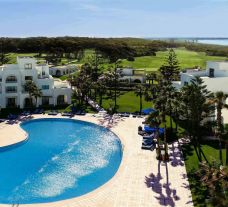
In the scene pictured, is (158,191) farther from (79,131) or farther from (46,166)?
(79,131)

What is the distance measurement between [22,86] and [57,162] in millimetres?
26378

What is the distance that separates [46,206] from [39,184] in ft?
16.4

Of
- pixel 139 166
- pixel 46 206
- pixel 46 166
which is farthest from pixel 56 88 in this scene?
pixel 46 206

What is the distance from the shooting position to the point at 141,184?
30750 millimetres

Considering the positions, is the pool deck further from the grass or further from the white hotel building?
the white hotel building

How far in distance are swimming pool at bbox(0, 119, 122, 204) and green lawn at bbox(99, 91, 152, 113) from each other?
33.9ft

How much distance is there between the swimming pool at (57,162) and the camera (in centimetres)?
3045

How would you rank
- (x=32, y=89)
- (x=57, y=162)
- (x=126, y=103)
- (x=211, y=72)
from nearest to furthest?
(x=57, y=162)
(x=211, y=72)
(x=32, y=89)
(x=126, y=103)

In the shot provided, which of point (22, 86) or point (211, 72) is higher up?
point (211, 72)

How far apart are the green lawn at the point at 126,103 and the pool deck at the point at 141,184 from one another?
16864 mm

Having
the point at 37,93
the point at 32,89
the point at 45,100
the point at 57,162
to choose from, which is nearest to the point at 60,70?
the point at 45,100

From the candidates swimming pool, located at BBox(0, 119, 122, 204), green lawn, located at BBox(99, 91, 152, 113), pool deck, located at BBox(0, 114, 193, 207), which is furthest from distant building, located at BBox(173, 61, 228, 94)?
swimming pool, located at BBox(0, 119, 122, 204)

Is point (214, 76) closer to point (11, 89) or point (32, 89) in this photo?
point (32, 89)

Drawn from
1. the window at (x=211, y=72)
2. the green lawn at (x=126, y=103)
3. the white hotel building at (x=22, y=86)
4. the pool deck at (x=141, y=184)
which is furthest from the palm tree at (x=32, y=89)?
the window at (x=211, y=72)
